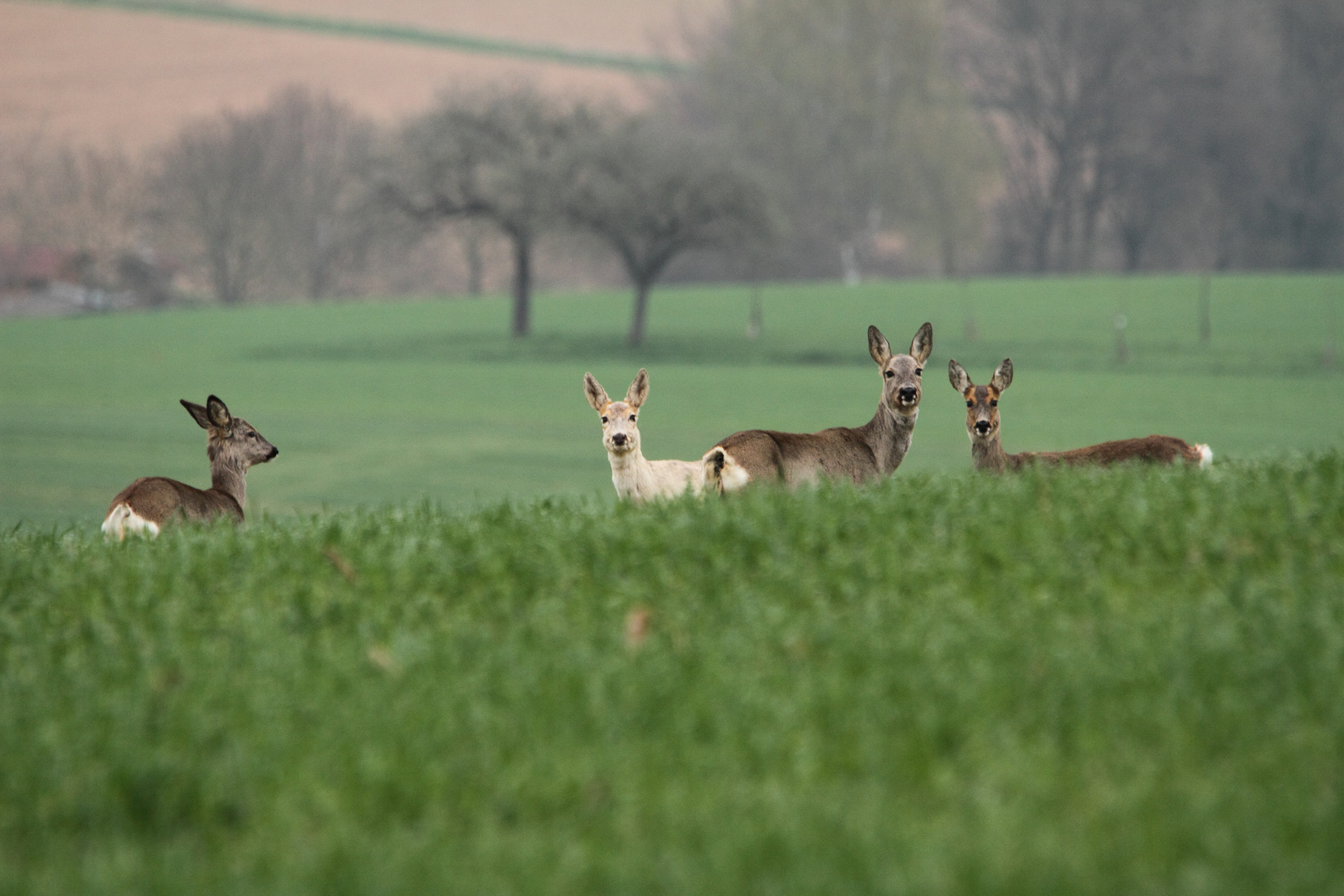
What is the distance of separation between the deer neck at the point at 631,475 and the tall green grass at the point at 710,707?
2.10 metres

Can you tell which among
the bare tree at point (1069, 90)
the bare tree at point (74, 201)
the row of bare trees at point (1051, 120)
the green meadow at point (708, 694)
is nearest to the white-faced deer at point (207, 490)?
the green meadow at point (708, 694)

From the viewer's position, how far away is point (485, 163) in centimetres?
5466

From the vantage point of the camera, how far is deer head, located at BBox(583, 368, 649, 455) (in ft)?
33.4

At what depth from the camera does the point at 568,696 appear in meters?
5.63

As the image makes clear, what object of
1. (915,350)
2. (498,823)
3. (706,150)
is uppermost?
(706,150)

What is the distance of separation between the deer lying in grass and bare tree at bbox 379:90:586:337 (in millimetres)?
42839

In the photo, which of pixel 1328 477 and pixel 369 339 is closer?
pixel 1328 477

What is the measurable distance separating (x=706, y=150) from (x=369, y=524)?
46.1 meters

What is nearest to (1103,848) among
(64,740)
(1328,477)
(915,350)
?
(64,740)

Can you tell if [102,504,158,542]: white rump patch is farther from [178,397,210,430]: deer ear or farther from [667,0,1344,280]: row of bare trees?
[667,0,1344,280]: row of bare trees

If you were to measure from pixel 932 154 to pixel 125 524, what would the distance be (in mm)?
74220

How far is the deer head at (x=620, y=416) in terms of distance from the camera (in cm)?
1018

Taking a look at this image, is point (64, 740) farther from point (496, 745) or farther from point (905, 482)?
point (905, 482)

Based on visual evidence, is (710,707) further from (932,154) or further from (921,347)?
(932,154)
